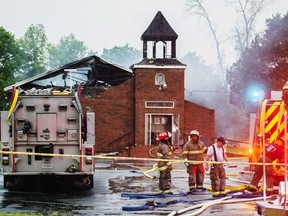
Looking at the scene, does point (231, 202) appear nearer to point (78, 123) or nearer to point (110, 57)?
point (78, 123)

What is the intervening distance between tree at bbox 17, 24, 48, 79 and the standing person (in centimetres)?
5751

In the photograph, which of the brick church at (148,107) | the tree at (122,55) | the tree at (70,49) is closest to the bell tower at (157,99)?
the brick church at (148,107)

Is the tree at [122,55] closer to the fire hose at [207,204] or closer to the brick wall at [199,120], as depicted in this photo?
the brick wall at [199,120]

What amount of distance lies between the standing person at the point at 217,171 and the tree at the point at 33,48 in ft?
189

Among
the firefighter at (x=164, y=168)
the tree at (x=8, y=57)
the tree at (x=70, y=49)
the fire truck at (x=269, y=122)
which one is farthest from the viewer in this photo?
the tree at (x=70, y=49)

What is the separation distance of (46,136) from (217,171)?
165 inches

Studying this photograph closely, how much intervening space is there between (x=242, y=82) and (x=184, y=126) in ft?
39.7

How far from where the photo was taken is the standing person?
14367 millimetres

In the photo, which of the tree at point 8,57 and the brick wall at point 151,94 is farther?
the tree at point 8,57

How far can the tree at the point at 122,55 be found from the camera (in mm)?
133875

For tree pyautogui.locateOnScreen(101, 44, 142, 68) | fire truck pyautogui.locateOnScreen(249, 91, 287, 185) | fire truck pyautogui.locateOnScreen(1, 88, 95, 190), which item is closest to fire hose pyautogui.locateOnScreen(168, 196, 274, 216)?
fire truck pyautogui.locateOnScreen(249, 91, 287, 185)

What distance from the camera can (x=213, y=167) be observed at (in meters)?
14.6

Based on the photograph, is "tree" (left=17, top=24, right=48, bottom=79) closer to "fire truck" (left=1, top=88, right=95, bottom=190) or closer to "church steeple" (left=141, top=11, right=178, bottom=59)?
"church steeple" (left=141, top=11, right=178, bottom=59)

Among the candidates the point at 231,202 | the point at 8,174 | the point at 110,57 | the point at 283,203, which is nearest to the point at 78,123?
the point at 8,174
